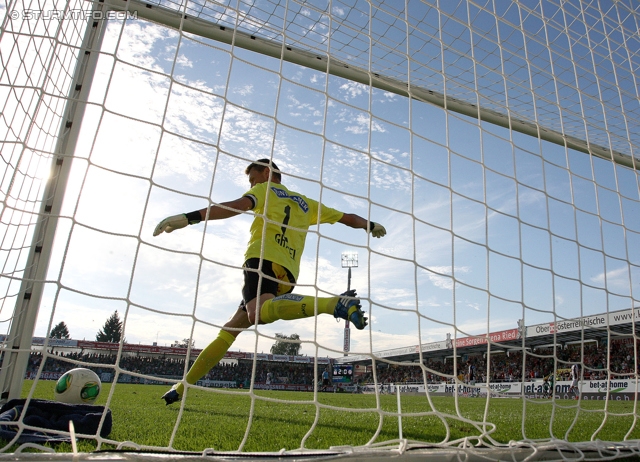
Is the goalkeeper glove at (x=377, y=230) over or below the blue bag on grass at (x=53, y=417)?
over

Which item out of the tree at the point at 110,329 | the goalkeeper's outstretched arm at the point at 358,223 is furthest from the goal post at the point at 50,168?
the tree at the point at 110,329

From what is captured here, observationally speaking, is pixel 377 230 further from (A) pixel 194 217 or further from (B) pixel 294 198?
(A) pixel 194 217

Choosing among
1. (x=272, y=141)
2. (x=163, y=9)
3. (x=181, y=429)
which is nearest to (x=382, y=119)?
(x=272, y=141)

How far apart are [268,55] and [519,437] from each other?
10.6ft

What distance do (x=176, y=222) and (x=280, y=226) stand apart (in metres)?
0.67

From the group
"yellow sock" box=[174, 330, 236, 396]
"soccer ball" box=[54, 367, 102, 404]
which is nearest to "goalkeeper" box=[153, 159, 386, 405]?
"yellow sock" box=[174, 330, 236, 396]

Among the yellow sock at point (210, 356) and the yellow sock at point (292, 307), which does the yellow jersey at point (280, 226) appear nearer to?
the yellow sock at point (292, 307)

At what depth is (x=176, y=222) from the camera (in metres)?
2.55

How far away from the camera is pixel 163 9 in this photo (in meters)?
3.07

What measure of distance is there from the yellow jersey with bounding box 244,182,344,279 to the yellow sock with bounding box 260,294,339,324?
336mm

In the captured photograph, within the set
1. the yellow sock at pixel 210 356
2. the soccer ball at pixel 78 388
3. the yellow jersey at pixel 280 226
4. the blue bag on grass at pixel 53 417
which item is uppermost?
the yellow jersey at pixel 280 226

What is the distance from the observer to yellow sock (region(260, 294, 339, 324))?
2.76 metres

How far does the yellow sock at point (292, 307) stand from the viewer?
2.76 m

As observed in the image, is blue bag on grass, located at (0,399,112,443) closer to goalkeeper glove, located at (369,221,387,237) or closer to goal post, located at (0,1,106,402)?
goal post, located at (0,1,106,402)
